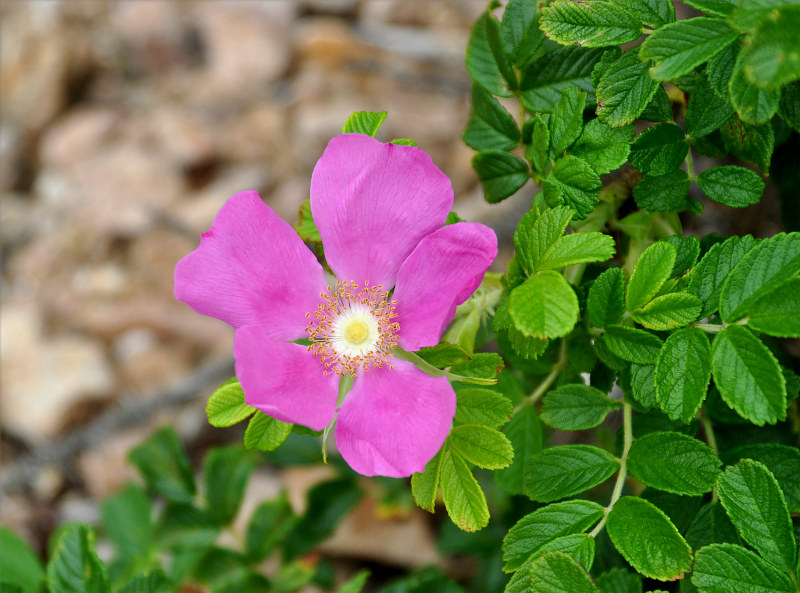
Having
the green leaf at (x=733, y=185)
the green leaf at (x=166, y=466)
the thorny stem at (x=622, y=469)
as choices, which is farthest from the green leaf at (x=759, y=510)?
the green leaf at (x=166, y=466)

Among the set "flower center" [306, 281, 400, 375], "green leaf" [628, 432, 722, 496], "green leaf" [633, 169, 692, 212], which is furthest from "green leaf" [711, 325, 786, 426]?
"flower center" [306, 281, 400, 375]

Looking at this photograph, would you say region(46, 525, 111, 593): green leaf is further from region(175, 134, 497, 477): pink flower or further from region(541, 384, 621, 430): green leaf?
region(541, 384, 621, 430): green leaf

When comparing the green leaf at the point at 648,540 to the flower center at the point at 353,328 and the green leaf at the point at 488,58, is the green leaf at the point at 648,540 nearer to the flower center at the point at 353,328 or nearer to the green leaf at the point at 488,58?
the flower center at the point at 353,328

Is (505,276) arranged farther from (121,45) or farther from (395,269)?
(121,45)

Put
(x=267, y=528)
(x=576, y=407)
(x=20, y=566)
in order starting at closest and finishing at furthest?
(x=576, y=407)
(x=20, y=566)
(x=267, y=528)

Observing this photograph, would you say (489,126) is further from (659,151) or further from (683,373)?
(683,373)

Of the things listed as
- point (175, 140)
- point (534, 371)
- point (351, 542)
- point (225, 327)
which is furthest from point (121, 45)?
point (534, 371)

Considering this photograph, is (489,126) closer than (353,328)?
No

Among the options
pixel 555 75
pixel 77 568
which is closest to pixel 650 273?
pixel 555 75
